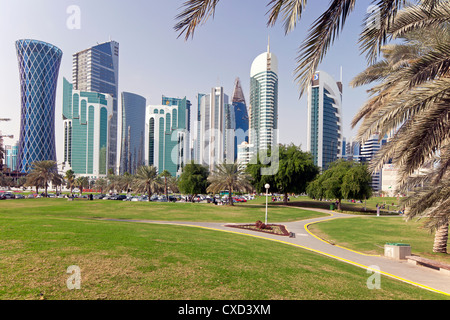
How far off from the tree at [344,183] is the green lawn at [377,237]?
14.4 m

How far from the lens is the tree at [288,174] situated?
47625 millimetres

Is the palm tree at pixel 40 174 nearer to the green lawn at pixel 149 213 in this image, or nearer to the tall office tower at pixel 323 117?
the green lawn at pixel 149 213

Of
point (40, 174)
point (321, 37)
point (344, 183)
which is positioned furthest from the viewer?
point (40, 174)

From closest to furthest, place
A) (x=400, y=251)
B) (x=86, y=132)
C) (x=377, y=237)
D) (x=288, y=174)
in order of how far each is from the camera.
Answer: (x=400, y=251) < (x=377, y=237) < (x=288, y=174) < (x=86, y=132)

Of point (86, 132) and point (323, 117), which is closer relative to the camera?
point (86, 132)

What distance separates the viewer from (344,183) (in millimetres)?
40812

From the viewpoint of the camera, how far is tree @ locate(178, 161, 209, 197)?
48.0m

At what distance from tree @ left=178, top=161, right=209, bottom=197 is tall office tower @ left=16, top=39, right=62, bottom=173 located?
134 meters

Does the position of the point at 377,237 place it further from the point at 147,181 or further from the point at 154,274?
the point at 147,181

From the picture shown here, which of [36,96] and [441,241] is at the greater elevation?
[36,96]

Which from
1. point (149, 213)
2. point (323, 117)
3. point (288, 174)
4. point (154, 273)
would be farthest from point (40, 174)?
point (323, 117)

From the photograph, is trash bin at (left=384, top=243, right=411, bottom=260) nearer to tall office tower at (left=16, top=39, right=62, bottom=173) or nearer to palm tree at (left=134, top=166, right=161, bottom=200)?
palm tree at (left=134, top=166, right=161, bottom=200)

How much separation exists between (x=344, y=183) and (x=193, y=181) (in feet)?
87.6

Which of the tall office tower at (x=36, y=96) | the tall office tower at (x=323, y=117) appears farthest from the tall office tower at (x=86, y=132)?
the tall office tower at (x=323, y=117)
